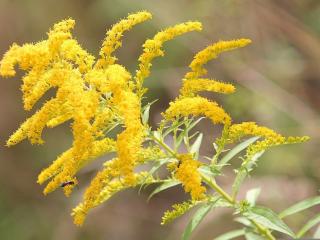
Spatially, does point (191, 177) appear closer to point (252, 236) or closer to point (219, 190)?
point (219, 190)

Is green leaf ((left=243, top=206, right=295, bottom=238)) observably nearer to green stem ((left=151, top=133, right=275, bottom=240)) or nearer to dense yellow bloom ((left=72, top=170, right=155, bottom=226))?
green stem ((left=151, top=133, right=275, bottom=240))

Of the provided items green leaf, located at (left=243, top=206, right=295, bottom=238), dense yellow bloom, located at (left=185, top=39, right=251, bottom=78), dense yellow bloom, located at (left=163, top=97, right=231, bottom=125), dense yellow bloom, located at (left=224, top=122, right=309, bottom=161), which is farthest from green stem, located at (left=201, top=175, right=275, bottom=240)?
dense yellow bloom, located at (left=185, top=39, right=251, bottom=78)

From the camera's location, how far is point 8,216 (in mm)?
7043

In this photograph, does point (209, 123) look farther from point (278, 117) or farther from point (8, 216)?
point (8, 216)

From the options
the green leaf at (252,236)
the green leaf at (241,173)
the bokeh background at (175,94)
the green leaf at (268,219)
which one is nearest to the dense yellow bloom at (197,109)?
the green leaf at (241,173)

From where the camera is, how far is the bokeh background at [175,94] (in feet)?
18.2

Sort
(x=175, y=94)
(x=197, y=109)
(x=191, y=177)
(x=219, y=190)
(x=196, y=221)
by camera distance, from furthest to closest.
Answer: (x=175, y=94), (x=219, y=190), (x=196, y=221), (x=197, y=109), (x=191, y=177)

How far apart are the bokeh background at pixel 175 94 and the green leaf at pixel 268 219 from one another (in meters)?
2.79

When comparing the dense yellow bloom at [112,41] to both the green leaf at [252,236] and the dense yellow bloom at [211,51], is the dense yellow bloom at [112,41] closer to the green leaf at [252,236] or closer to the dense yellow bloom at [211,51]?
the dense yellow bloom at [211,51]

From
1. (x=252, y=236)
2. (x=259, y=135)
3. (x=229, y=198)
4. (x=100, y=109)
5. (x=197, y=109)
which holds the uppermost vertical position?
(x=100, y=109)

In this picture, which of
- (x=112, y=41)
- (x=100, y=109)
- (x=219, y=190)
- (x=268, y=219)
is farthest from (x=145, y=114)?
(x=268, y=219)

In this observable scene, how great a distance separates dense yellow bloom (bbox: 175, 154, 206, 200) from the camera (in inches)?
87.7

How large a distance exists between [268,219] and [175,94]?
400cm

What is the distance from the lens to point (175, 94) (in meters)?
6.41
